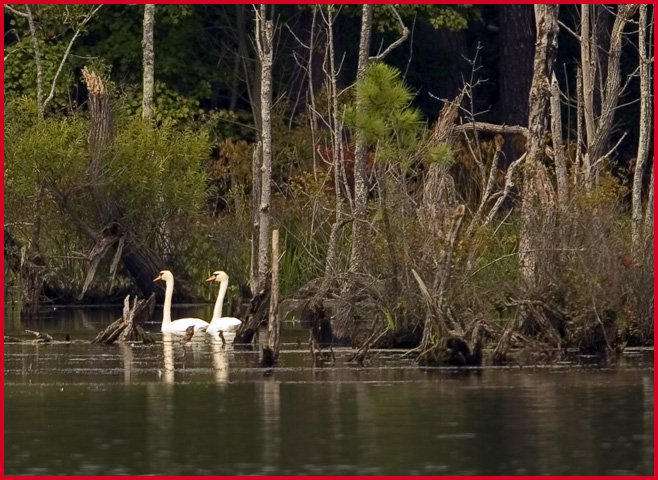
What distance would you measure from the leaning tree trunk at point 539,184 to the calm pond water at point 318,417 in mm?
1613

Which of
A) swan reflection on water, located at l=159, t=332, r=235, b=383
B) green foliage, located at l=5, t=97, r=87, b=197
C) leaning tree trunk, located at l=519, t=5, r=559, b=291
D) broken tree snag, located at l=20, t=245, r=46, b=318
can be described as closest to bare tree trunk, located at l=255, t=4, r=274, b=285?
swan reflection on water, located at l=159, t=332, r=235, b=383

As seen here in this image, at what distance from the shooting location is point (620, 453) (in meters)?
15.9

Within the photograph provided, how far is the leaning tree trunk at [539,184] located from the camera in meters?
24.5

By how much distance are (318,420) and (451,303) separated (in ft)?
18.9

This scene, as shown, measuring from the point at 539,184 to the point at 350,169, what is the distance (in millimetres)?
13588

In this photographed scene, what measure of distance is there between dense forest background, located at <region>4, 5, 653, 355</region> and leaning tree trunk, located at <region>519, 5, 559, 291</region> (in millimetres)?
38

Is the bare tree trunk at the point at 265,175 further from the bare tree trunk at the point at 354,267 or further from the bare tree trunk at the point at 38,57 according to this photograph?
the bare tree trunk at the point at 38,57

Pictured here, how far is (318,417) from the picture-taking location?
723 inches

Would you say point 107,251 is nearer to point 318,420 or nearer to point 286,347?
point 286,347

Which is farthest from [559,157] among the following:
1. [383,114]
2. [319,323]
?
[383,114]

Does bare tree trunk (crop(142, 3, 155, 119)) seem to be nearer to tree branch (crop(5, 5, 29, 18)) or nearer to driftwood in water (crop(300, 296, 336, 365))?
tree branch (crop(5, 5, 29, 18))

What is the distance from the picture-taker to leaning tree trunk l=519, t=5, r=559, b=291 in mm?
24516

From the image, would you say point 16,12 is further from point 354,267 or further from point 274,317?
point 274,317

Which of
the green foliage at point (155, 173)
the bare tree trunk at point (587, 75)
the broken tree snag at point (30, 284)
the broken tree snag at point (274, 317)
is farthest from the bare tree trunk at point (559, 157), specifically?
the broken tree snag at point (30, 284)
